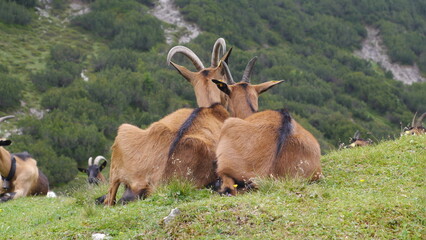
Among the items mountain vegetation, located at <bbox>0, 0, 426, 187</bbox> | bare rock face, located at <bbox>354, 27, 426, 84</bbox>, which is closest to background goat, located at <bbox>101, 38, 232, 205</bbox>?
mountain vegetation, located at <bbox>0, 0, 426, 187</bbox>

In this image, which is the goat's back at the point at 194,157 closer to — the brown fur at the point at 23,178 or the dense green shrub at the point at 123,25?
the brown fur at the point at 23,178

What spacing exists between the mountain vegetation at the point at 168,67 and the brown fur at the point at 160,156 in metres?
23.1

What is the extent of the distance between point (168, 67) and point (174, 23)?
653 inches

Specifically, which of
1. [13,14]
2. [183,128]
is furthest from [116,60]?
[183,128]

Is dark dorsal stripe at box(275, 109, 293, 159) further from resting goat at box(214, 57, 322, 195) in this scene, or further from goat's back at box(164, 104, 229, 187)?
goat's back at box(164, 104, 229, 187)

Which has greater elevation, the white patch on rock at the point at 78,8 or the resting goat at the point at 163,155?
the resting goat at the point at 163,155

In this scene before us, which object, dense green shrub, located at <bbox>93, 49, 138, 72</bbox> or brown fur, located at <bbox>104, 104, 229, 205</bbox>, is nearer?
brown fur, located at <bbox>104, 104, 229, 205</bbox>

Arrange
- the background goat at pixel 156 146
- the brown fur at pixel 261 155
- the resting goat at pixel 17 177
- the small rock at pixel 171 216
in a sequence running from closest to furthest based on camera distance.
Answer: the small rock at pixel 171 216, the brown fur at pixel 261 155, the background goat at pixel 156 146, the resting goat at pixel 17 177

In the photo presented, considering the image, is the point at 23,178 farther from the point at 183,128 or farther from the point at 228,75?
the point at 183,128

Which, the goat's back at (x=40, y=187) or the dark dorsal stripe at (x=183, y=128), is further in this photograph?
the goat's back at (x=40, y=187)

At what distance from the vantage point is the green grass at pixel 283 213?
17.7 ft

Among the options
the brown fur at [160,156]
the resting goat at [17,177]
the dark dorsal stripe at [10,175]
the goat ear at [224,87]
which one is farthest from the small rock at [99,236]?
the dark dorsal stripe at [10,175]

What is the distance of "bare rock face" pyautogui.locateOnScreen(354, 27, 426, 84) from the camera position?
73.2m

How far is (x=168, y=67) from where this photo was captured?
57.8 metres
